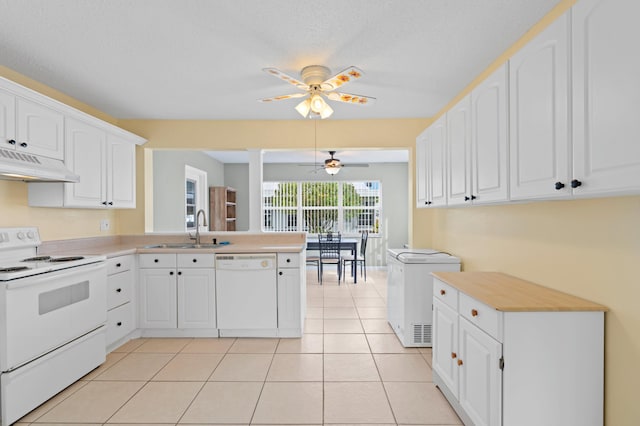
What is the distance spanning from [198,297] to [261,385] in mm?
1267

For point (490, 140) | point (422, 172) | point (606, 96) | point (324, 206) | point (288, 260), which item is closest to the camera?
point (606, 96)

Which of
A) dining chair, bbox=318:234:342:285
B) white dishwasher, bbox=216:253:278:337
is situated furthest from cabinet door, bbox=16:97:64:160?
dining chair, bbox=318:234:342:285

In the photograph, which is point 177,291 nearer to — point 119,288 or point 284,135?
point 119,288

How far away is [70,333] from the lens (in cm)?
236

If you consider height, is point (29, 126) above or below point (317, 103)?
below

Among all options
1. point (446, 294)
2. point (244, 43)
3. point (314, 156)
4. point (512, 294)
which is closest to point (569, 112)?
point (512, 294)

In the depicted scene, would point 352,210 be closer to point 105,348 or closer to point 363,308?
point 363,308

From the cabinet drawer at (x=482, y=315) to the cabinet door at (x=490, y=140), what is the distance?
0.63 meters

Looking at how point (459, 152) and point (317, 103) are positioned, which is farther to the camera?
point (317, 103)

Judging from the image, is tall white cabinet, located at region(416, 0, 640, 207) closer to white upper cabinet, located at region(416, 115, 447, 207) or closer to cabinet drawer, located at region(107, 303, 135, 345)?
white upper cabinet, located at region(416, 115, 447, 207)

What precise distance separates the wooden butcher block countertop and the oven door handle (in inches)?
103

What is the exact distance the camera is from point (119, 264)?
307 cm

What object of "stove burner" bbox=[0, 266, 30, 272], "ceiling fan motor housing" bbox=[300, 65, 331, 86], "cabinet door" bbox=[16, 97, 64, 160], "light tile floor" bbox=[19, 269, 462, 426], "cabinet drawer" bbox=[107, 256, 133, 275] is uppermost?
"ceiling fan motor housing" bbox=[300, 65, 331, 86]

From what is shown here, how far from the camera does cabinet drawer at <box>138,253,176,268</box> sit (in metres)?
3.31
